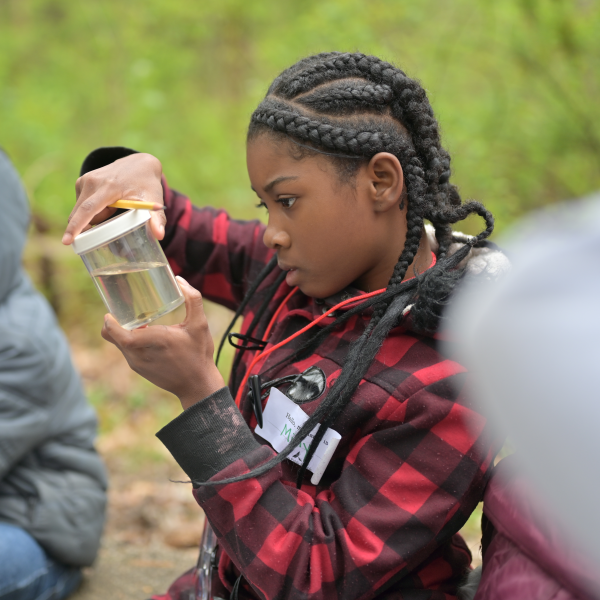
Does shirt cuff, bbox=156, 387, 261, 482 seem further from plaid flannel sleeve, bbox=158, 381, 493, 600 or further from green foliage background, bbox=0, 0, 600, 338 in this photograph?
green foliage background, bbox=0, 0, 600, 338

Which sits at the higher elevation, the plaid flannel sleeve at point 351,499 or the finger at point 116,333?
the finger at point 116,333

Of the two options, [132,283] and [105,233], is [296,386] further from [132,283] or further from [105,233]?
[105,233]

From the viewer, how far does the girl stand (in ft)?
4.07

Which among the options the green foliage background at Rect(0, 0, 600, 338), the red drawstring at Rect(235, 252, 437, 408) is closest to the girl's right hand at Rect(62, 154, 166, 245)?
the red drawstring at Rect(235, 252, 437, 408)

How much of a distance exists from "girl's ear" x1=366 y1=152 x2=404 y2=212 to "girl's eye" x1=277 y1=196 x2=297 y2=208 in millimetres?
178

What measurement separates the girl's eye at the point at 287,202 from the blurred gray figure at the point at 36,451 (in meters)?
1.21

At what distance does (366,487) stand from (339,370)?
27 centimetres

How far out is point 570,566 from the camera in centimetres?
98

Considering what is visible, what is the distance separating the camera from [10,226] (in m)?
2.22

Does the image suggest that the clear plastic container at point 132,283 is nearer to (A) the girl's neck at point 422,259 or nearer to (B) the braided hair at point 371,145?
(B) the braided hair at point 371,145

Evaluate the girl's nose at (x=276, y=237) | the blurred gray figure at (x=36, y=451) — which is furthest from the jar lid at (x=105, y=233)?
the blurred gray figure at (x=36, y=451)

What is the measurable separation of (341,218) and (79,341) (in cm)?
390

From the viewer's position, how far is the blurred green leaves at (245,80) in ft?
14.0

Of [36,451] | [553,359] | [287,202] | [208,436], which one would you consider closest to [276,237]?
[287,202]
